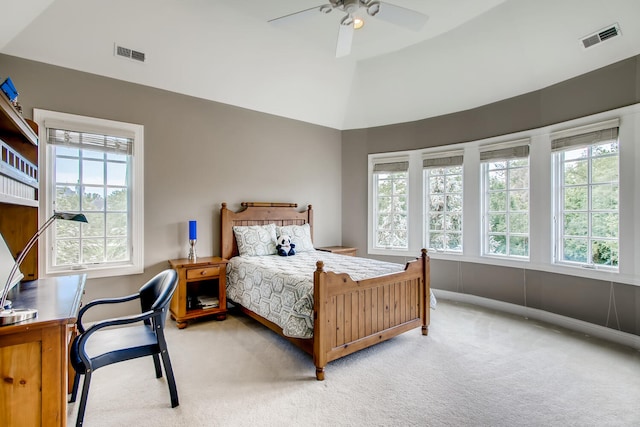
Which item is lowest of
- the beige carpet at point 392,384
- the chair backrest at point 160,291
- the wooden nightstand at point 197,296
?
the beige carpet at point 392,384

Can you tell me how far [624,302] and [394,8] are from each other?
3.51 meters

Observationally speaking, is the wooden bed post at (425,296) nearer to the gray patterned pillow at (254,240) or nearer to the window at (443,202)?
the window at (443,202)

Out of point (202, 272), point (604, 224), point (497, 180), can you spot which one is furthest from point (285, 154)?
point (604, 224)

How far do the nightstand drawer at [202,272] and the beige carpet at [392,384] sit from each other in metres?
0.63

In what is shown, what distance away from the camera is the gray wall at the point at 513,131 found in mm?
3055

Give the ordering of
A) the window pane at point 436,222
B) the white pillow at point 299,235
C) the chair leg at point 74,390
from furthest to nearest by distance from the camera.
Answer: the window pane at point 436,222 → the white pillow at point 299,235 → the chair leg at point 74,390

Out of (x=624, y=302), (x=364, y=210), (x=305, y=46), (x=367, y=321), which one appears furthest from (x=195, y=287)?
(x=624, y=302)

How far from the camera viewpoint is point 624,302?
3.02 meters

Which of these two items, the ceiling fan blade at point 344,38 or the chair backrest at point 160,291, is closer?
the chair backrest at point 160,291

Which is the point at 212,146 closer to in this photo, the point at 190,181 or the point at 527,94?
the point at 190,181

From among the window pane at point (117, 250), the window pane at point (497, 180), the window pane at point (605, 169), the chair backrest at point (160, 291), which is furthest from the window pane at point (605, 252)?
the window pane at point (117, 250)

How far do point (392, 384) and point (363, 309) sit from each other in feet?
2.01

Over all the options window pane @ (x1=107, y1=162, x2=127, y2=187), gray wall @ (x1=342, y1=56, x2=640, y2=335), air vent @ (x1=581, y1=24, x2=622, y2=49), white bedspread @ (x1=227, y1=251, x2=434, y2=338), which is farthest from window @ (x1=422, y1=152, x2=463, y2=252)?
window pane @ (x1=107, y1=162, x2=127, y2=187)

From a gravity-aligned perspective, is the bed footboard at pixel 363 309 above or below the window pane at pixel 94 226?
below
